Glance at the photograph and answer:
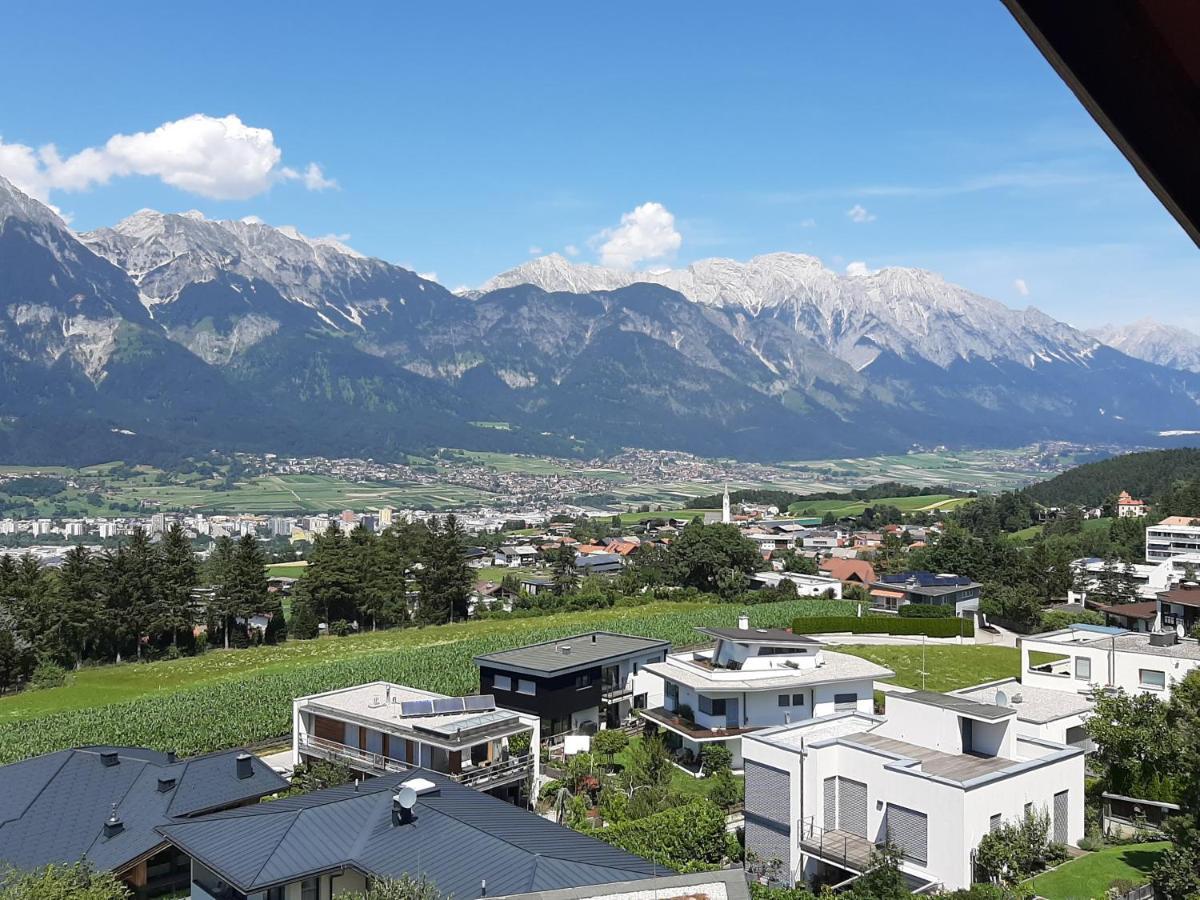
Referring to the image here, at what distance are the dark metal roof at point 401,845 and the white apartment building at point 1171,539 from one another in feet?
228

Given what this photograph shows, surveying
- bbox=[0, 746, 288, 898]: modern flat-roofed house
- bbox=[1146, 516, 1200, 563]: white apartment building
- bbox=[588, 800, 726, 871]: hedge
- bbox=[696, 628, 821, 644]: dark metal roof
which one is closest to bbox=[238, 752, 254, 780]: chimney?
bbox=[0, 746, 288, 898]: modern flat-roofed house

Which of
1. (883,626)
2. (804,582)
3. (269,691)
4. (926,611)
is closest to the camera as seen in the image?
(269,691)

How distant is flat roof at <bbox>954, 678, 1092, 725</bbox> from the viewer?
2698cm

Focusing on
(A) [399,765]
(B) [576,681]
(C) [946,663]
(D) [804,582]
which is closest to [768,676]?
(B) [576,681]

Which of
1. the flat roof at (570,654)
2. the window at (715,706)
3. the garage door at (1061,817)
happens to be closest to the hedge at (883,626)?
the flat roof at (570,654)

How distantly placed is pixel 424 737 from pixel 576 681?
333 inches

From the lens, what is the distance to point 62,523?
160 meters

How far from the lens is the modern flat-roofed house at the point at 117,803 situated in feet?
67.7

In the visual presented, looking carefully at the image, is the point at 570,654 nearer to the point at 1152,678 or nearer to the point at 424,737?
the point at 424,737

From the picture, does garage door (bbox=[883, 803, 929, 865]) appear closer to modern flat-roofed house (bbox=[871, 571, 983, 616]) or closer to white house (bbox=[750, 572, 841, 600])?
modern flat-roofed house (bbox=[871, 571, 983, 616])

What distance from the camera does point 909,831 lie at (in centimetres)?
1934

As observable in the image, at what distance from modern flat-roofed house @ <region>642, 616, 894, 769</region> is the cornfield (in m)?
9.35

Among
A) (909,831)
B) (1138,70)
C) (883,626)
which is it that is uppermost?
(1138,70)

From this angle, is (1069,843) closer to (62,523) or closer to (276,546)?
(276,546)
